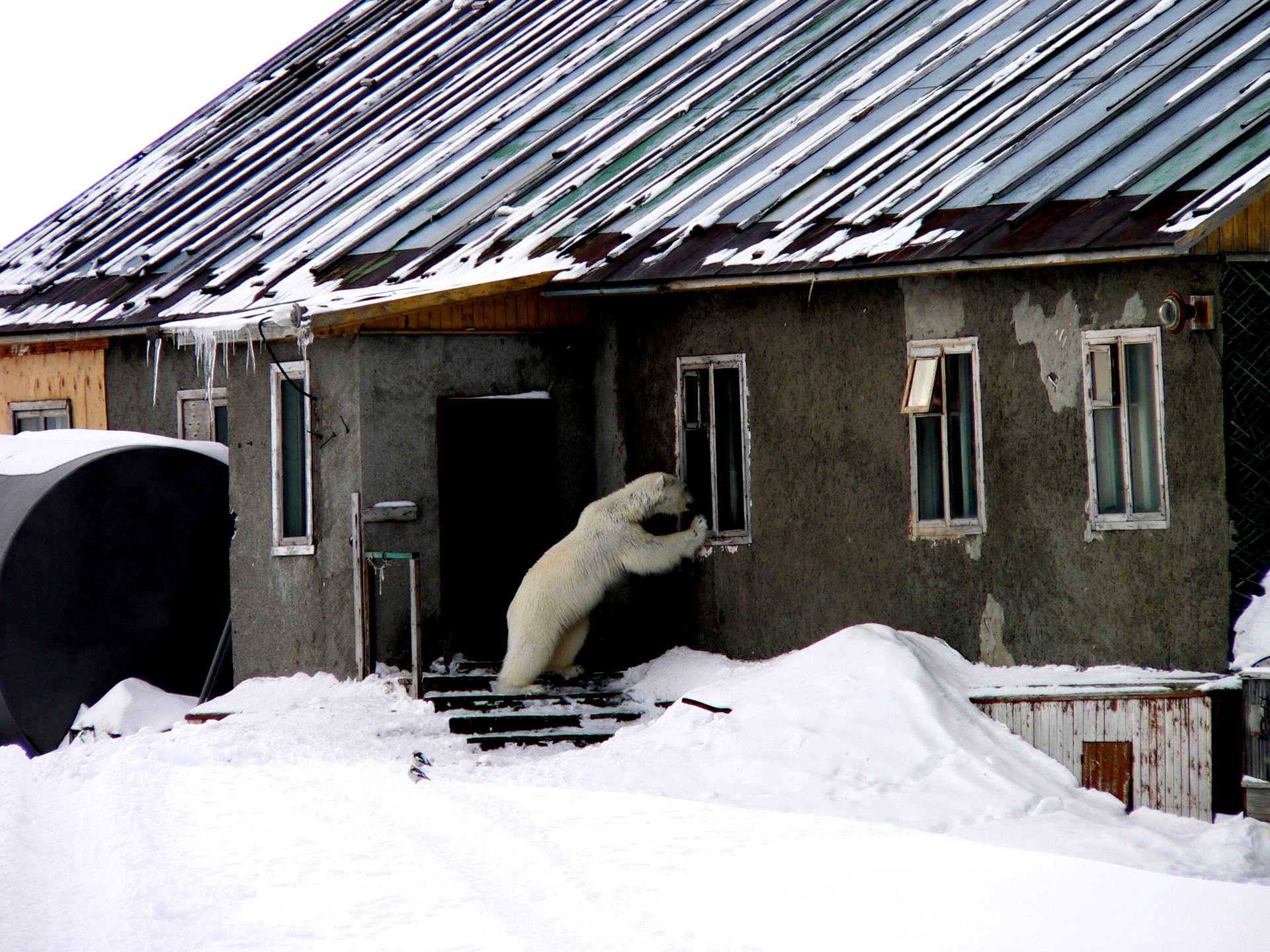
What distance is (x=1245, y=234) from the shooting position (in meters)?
9.49

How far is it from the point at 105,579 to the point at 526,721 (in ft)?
14.4

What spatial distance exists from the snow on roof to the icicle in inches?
33.0

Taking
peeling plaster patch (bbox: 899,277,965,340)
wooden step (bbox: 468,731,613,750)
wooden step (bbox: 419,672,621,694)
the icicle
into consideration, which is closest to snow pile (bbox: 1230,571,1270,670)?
peeling plaster patch (bbox: 899,277,965,340)

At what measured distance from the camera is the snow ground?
634 centimetres

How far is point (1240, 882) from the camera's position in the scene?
23.9 ft

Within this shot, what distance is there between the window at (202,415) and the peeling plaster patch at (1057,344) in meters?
7.48

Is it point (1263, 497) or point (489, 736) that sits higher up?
point (1263, 497)

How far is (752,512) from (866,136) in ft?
9.91

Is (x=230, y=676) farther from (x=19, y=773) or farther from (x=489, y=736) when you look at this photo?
(x=489, y=736)

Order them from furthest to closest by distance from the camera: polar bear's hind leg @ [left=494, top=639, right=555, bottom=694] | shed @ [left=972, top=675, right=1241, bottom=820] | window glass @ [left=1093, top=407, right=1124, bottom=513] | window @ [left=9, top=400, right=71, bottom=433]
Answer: window @ [left=9, top=400, right=71, bottom=433], polar bear's hind leg @ [left=494, top=639, right=555, bottom=694], window glass @ [left=1093, top=407, right=1124, bottom=513], shed @ [left=972, top=675, right=1241, bottom=820]

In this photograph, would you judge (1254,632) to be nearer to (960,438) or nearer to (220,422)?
(960,438)

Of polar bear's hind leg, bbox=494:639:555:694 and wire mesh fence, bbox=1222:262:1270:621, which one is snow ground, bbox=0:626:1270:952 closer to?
polar bear's hind leg, bbox=494:639:555:694

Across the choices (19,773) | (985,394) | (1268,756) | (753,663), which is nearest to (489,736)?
(753,663)

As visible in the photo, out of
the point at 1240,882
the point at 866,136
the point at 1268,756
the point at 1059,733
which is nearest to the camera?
the point at 1240,882
